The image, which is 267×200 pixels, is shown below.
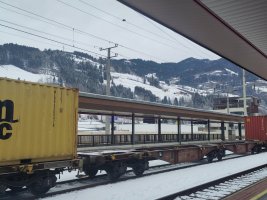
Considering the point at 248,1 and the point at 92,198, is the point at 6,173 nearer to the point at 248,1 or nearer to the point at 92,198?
the point at 92,198

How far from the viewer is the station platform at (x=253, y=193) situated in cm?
1002

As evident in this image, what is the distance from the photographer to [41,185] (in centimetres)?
1143

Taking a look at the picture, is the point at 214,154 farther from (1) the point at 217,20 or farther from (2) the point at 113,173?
(1) the point at 217,20

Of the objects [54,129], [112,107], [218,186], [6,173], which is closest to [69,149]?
[54,129]

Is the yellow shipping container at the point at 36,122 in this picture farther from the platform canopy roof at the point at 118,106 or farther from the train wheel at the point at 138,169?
the platform canopy roof at the point at 118,106

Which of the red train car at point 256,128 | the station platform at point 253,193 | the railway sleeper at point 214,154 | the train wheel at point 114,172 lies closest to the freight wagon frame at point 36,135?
the train wheel at point 114,172

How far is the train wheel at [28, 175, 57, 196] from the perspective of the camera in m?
11.4

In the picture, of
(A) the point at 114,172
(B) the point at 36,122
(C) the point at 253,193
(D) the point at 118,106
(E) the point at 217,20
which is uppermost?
(E) the point at 217,20

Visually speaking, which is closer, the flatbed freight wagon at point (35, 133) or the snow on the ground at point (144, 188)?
the flatbed freight wagon at point (35, 133)

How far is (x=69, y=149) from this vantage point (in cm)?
1216

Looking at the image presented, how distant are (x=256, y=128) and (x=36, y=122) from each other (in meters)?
27.0

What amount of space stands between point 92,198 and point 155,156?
Answer: 6.98 m

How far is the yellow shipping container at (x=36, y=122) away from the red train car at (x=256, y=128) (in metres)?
24.8

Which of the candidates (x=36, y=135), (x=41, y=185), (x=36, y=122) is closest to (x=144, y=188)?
(x=41, y=185)
